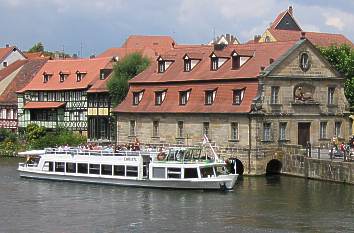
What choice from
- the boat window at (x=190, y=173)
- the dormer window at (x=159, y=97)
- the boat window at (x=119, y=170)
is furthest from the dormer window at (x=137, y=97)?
the boat window at (x=190, y=173)

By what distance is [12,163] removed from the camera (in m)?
76.9

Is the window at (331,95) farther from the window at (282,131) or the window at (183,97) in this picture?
the window at (183,97)

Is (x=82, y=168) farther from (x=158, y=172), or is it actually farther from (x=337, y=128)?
(x=337, y=128)

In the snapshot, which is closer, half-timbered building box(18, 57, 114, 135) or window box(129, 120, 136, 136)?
window box(129, 120, 136, 136)

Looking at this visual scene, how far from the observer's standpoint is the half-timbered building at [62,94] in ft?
293

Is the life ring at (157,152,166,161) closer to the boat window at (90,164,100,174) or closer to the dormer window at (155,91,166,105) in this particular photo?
the boat window at (90,164,100,174)

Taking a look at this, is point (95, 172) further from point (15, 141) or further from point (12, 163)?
point (15, 141)

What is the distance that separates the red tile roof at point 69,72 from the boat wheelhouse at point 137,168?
83.6 ft

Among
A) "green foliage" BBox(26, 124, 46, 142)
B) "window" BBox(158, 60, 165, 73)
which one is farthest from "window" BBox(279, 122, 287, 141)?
"green foliage" BBox(26, 124, 46, 142)

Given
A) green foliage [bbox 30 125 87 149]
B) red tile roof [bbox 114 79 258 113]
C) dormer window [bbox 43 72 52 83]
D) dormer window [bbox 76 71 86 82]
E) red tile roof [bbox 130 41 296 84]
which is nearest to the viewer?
red tile roof [bbox 114 79 258 113]

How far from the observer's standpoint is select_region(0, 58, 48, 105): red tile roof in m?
98.9

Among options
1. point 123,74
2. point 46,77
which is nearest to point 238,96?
point 123,74

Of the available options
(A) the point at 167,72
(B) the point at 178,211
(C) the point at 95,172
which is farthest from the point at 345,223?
(A) the point at 167,72

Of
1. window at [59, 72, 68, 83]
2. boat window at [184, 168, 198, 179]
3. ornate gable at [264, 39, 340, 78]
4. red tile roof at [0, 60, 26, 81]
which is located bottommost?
boat window at [184, 168, 198, 179]
